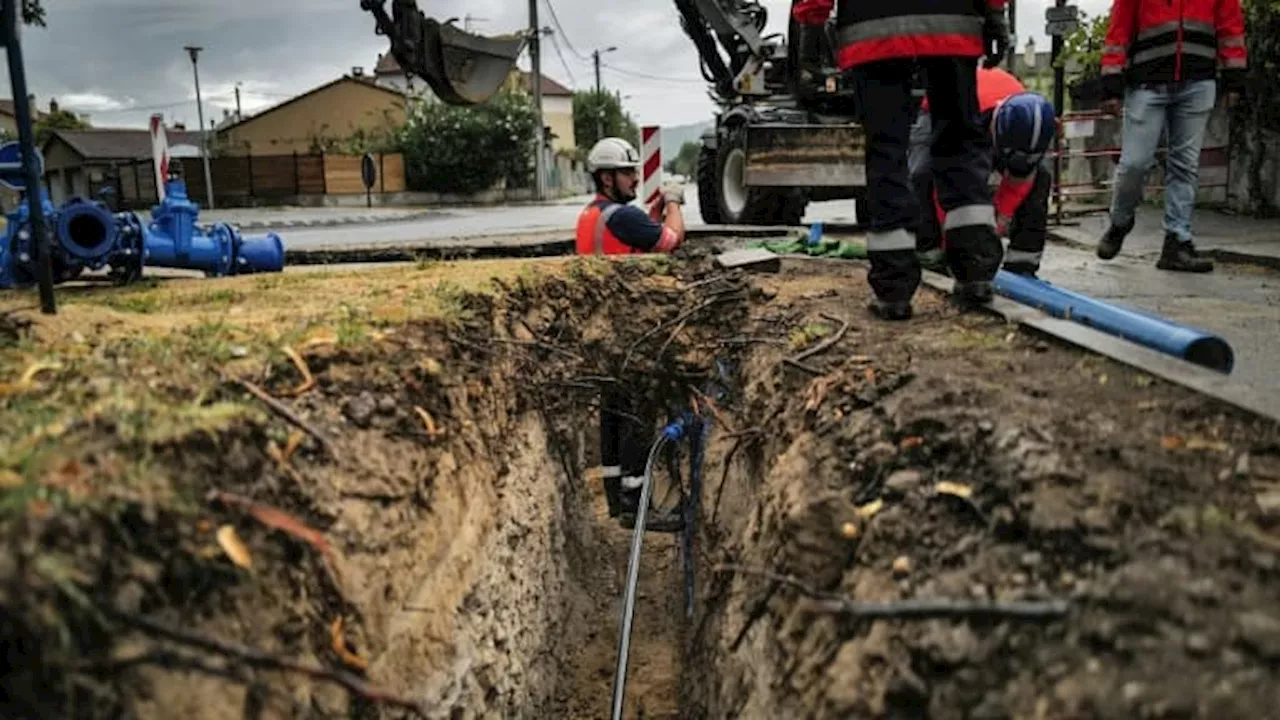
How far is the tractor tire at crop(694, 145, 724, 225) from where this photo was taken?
11.0 m

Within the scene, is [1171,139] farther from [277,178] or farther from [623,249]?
[277,178]

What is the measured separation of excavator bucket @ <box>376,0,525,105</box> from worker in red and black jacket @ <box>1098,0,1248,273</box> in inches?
207

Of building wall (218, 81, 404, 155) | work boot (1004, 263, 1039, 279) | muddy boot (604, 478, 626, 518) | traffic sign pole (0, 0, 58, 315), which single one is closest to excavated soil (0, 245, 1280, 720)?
traffic sign pole (0, 0, 58, 315)

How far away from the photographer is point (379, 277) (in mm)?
5641

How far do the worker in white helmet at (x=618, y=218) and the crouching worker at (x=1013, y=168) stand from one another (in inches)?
70.2

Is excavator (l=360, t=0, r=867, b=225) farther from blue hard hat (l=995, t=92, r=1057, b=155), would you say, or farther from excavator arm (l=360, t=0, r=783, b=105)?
blue hard hat (l=995, t=92, r=1057, b=155)

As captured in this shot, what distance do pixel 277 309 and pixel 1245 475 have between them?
352cm

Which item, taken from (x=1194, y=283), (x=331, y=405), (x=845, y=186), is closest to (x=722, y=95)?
(x=845, y=186)

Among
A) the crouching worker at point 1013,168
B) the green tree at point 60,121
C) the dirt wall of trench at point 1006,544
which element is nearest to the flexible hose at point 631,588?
the dirt wall of trench at point 1006,544

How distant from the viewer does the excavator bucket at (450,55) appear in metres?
8.23

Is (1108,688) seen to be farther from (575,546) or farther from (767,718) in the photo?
(575,546)

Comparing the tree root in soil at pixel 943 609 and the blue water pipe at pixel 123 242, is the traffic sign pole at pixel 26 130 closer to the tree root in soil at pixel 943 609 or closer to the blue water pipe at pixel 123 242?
the blue water pipe at pixel 123 242

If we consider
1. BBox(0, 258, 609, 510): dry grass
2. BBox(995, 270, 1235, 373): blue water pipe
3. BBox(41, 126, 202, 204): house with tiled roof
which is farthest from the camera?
BBox(41, 126, 202, 204): house with tiled roof

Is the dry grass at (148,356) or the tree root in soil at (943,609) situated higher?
the dry grass at (148,356)
